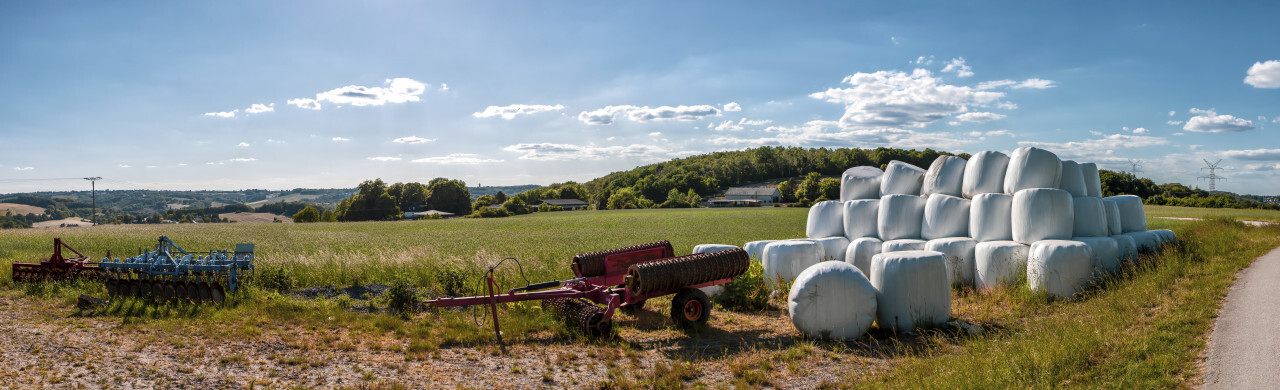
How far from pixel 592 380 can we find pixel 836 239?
768 centimetres

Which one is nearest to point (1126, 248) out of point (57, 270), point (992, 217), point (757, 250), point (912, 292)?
point (992, 217)

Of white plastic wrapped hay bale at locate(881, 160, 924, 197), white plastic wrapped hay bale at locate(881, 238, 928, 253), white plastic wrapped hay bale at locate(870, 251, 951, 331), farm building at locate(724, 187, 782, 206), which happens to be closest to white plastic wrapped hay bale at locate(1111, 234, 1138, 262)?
white plastic wrapped hay bale at locate(881, 238, 928, 253)

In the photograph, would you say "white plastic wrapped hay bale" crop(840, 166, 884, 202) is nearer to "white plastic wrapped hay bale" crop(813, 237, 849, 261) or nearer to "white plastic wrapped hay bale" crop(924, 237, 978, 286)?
"white plastic wrapped hay bale" crop(813, 237, 849, 261)

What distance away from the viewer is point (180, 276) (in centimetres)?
1162

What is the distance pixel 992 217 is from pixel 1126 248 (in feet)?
8.17

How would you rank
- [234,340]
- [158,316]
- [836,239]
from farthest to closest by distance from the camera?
[836,239], [158,316], [234,340]

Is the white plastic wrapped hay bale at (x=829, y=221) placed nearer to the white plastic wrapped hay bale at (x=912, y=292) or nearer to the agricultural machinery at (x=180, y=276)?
the white plastic wrapped hay bale at (x=912, y=292)

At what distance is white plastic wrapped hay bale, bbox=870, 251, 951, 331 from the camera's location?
8766 millimetres

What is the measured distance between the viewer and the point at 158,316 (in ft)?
34.2

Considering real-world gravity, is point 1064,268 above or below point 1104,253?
below

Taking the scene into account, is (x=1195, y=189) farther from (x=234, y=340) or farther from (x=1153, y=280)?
(x=234, y=340)

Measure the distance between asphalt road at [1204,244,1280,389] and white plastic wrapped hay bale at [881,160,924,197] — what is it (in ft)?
18.0

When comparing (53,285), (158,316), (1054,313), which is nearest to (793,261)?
(1054,313)

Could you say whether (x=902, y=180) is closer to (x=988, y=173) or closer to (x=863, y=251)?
(x=988, y=173)
